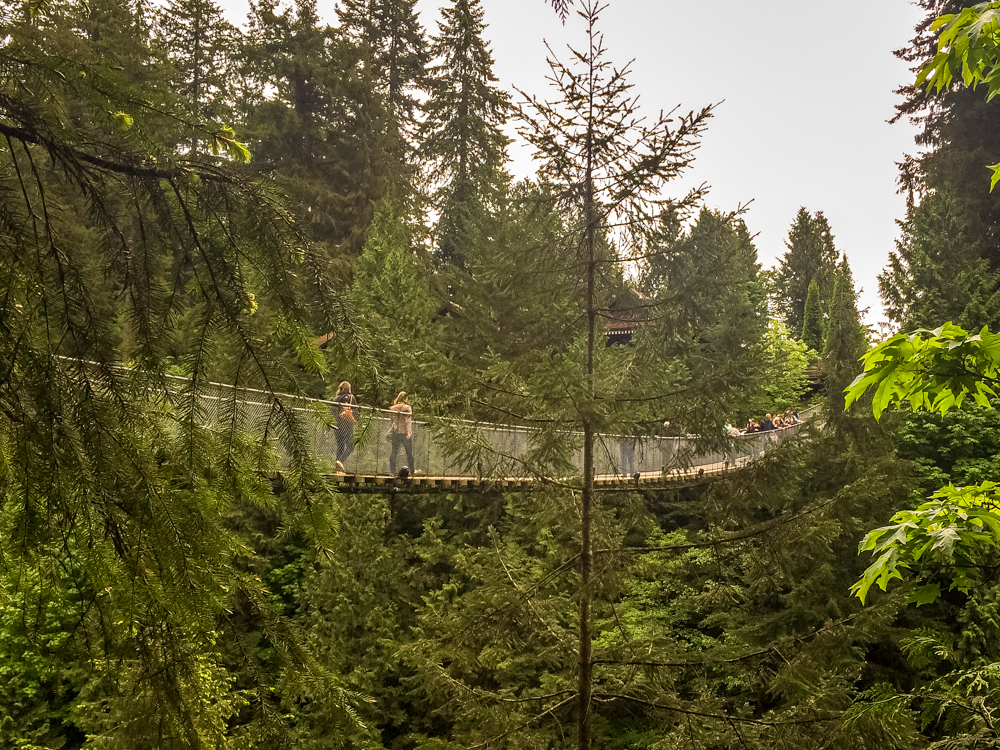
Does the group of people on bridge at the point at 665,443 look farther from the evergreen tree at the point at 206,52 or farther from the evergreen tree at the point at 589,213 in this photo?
the evergreen tree at the point at 206,52

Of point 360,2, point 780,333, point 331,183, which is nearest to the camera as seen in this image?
point 331,183

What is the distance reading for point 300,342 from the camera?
2268 mm

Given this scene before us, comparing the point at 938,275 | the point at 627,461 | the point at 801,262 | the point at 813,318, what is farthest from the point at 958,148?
the point at 801,262

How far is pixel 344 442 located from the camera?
7.38 meters

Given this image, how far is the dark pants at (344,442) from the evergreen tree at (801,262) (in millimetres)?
35693

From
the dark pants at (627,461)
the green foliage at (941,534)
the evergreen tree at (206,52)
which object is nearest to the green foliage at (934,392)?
the green foliage at (941,534)

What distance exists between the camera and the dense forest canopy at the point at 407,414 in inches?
78.9

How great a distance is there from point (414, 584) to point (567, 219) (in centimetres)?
749

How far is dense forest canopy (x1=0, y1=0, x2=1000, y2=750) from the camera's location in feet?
6.57

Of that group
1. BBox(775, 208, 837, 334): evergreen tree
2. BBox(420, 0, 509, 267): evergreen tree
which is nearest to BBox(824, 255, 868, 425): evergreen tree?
BBox(420, 0, 509, 267): evergreen tree

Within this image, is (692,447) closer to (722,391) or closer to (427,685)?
(722,391)

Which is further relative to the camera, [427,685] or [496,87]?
[496,87]

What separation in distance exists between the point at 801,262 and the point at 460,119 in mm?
28748

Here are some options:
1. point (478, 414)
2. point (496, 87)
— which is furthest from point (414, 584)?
point (496, 87)
